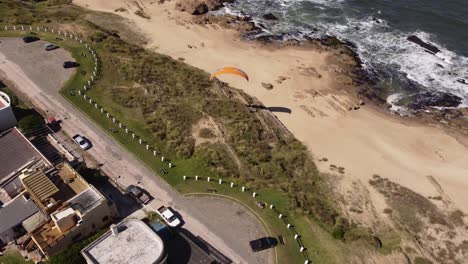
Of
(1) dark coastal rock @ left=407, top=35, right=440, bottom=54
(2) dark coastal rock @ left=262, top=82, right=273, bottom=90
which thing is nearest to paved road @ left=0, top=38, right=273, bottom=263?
(2) dark coastal rock @ left=262, top=82, right=273, bottom=90

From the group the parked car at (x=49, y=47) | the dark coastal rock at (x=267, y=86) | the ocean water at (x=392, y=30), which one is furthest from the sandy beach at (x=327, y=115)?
the parked car at (x=49, y=47)

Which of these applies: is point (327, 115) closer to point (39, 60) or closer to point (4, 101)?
point (4, 101)

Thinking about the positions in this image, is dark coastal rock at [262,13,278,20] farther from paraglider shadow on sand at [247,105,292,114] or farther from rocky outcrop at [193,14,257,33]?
paraglider shadow on sand at [247,105,292,114]

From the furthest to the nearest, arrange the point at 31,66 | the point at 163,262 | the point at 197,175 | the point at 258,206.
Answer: the point at 31,66 → the point at 197,175 → the point at 258,206 → the point at 163,262

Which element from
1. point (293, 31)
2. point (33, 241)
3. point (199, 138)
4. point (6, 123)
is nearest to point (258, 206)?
point (199, 138)

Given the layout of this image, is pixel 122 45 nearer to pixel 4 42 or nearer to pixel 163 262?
pixel 4 42

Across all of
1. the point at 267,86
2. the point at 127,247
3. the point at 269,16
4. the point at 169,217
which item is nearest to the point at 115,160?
the point at 169,217

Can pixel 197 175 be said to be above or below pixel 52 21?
below
